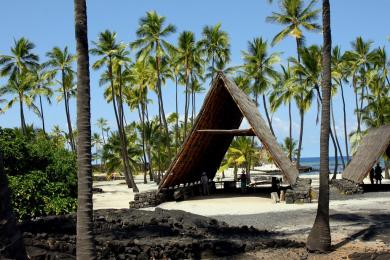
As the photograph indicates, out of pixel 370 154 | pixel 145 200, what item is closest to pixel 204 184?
pixel 145 200

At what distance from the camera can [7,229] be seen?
5.57m

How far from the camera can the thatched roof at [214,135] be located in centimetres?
2266

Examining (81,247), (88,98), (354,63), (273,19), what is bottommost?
(81,247)

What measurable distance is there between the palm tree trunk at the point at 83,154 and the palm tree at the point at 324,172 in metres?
6.54

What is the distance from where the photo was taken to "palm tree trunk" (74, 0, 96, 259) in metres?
7.22

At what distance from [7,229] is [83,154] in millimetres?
2012

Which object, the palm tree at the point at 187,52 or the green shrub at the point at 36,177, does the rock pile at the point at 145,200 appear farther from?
the palm tree at the point at 187,52

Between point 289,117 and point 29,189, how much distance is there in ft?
120

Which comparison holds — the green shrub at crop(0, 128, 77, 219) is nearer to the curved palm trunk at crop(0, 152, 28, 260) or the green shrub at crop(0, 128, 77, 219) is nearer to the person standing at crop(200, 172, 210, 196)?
the person standing at crop(200, 172, 210, 196)

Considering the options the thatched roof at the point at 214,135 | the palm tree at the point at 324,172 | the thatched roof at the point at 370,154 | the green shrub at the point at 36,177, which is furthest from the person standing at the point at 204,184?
the palm tree at the point at 324,172

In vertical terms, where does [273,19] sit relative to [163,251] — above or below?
above

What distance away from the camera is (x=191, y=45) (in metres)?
44.8

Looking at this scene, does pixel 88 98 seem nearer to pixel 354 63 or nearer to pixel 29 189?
pixel 29 189

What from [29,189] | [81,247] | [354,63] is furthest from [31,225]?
[354,63]
